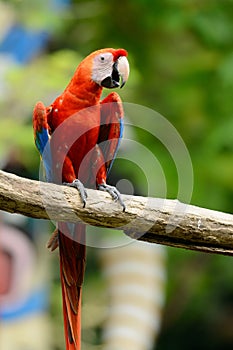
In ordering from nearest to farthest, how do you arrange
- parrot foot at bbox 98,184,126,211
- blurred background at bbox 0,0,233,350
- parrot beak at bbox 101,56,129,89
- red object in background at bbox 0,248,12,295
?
parrot beak at bbox 101,56,129,89
parrot foot at bbox 98,184,126,211
blurred background at bbox 0,0,233,350
red object in background at bbox 0,248,12,295

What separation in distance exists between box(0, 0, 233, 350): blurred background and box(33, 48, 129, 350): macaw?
1.17 metres

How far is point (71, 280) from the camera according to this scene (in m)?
1.17

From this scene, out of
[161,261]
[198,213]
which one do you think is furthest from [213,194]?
[198,213]

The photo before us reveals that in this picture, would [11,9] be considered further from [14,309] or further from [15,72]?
[14,309]

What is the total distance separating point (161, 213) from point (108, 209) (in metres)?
0.09

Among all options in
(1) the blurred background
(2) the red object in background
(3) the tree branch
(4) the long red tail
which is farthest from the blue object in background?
(4) the long red tail

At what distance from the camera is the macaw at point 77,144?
3.65ft

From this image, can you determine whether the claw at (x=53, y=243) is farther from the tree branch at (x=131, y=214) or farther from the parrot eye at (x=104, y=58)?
the parrot eye at (x=104, y=58)

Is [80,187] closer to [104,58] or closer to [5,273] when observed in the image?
[104,58]

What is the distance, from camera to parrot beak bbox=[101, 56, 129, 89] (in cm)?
108

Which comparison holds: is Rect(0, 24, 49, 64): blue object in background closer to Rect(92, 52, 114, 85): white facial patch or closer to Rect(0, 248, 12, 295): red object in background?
Rect(0, 248, 12, 295): red object in background

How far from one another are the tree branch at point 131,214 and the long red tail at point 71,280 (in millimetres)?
47

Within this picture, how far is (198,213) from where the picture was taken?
1325 millimetres

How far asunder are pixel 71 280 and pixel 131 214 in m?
0.14
